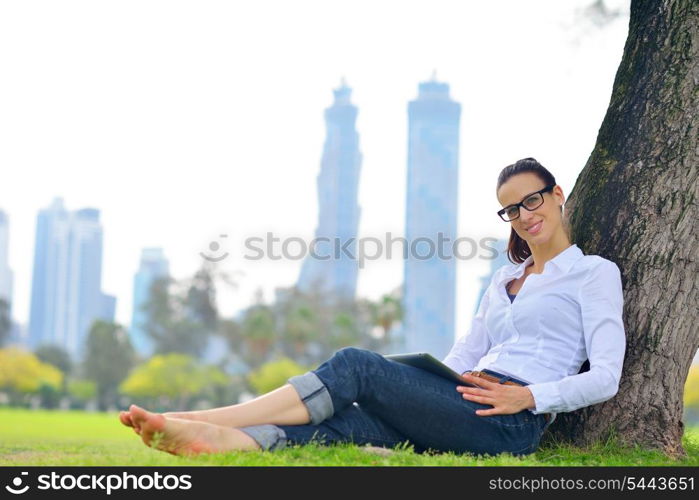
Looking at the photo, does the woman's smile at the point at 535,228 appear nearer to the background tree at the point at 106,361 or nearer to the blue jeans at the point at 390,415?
the blue jeans at the point at 390,415

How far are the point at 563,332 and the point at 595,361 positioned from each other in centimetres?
19

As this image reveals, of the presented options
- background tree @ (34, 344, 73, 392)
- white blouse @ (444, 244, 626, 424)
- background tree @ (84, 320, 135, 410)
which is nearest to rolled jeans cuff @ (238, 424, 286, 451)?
white blouse @ (444, 244, 626, 424)

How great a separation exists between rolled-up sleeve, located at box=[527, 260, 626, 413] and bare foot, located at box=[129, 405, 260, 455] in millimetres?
951

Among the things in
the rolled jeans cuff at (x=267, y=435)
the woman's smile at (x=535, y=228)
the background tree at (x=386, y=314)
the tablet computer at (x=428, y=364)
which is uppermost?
the woman's smile at (x=535, y=228)

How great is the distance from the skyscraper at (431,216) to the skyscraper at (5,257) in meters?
40.1

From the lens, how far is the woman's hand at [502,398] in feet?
9.43

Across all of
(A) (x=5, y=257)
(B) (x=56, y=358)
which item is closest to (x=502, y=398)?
(B) (x=56, y=358)

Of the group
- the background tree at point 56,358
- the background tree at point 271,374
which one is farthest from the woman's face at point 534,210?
the background tree at point 56,358

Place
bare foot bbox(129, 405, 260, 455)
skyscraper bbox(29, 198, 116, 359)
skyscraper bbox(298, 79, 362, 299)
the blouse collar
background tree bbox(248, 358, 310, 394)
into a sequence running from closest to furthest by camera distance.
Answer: bare foot bbox(129, 405, 260, 455) < the blouse collar < background tree bbox(248, 358, 310, 394) < skyscraper bbox(29, 198, 116, 359) < skyscraper bbox(298, 79, 362, 299)

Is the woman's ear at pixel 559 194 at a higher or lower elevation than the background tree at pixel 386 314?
higher

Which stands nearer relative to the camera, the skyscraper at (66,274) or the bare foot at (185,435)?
the bare foot at (185,435)

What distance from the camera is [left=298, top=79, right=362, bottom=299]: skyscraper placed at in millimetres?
107812

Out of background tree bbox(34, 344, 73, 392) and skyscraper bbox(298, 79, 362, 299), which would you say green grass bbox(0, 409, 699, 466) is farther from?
skyscraper bbox(298, 79, 362, 299)
